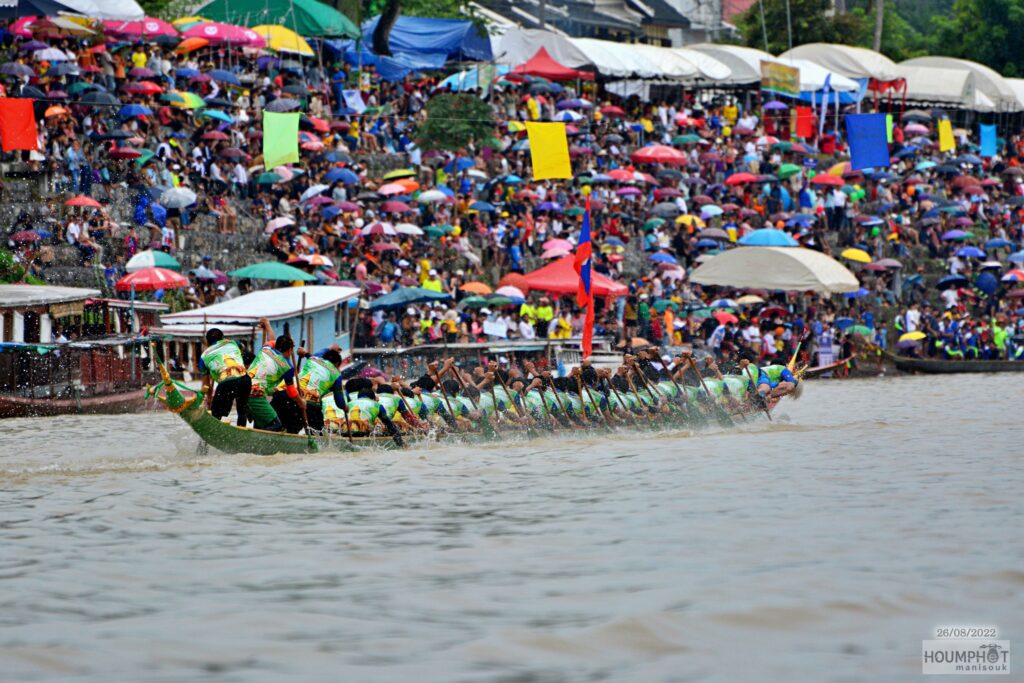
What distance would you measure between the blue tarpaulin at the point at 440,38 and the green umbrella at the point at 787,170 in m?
7.64

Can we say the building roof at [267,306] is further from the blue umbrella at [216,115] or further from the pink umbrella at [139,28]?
the pink umbrella at [139,28]

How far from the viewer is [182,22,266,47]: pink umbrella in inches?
1176

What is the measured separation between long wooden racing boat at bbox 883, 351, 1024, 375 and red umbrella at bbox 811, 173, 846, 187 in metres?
5.87

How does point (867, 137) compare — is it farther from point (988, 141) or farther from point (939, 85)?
point (939, 85)

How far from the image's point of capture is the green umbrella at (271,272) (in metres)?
25.3

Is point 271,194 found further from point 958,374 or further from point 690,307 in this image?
point 958,374

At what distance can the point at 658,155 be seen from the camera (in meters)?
34.5

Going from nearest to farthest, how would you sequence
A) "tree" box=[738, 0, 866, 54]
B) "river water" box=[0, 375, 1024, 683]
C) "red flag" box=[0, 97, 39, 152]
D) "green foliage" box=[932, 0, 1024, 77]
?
1. "river water" box=[0, 375, 1024, 683]
2. "red flag" box=[0, 97, 39, 152]
3. "tree" box=[738, 0, 866, 54]
4. "green foliage" box=[932, 0, 1024, 77]

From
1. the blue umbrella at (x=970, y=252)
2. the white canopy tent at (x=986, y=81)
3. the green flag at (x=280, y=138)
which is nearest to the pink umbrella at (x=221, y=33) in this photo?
the green flag at (x=280, y=138)

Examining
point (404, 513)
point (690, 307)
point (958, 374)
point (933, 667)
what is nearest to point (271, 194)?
point (690, 307)

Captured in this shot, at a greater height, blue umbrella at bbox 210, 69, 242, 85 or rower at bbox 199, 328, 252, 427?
blue umbrella at bbox 210, 69, 242, 85

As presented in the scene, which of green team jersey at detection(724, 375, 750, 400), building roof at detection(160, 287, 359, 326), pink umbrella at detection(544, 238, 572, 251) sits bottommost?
green team jersey at detection(724, 375, 750, 400)

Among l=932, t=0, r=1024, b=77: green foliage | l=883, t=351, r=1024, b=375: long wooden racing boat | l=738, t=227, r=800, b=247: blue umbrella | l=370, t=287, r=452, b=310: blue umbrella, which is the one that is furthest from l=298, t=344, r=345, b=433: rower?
l=932, t=0, r=1024, b=77: green foliage

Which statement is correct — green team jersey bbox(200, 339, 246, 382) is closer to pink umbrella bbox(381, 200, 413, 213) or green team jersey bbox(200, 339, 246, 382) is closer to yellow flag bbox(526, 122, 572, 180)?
pink umbrella bbox(381, 200, 413, 213)
